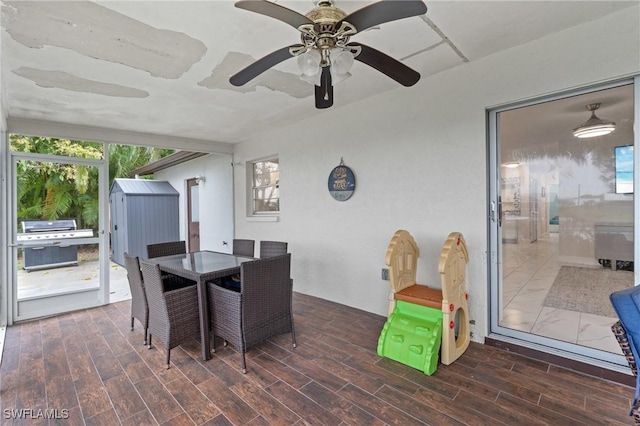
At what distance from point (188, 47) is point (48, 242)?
11.3 feet

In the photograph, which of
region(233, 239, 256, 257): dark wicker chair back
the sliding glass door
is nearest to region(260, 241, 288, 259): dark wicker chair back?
region(233, 239, 256, 257): dark wicker chair back

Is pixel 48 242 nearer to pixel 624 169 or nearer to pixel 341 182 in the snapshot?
pixel 341 182

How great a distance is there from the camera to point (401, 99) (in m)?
3.31

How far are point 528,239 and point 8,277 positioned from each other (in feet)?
21.1

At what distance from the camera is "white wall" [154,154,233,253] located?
6004 millimetres

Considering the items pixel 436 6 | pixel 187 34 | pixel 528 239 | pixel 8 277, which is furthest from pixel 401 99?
pixel 8 277

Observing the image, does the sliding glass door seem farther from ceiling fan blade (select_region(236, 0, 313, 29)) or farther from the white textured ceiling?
ceiling fan blade (select_region(236, 0, 313, 29))

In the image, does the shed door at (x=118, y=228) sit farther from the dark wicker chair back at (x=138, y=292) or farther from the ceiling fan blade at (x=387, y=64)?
the ceiling fan blade at (x=387, y=64)

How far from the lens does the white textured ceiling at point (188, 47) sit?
1.95m

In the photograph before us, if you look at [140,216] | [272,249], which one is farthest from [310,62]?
[140,216]

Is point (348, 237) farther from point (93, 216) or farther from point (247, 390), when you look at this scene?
point (93, 216)

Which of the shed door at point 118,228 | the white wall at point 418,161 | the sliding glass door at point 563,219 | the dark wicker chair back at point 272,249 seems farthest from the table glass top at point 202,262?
the shed door at point 118,228

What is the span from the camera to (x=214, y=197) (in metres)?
6.47

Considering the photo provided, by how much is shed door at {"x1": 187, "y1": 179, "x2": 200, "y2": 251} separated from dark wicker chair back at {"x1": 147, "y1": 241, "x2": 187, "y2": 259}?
3.40 metres
